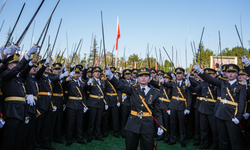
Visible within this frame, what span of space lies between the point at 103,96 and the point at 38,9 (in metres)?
4.22

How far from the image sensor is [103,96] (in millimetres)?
7566

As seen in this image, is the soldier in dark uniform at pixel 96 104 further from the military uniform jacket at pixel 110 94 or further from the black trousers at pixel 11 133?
the black trousers at pixel 11 133

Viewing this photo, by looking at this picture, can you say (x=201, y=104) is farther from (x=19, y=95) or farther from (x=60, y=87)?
(x=19, y=95)

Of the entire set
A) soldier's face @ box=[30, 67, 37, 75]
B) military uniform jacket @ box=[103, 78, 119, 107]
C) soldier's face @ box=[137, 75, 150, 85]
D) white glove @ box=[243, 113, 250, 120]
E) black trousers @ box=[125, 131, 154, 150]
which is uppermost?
soldier's face @ box=[30, 67, 37, 75]

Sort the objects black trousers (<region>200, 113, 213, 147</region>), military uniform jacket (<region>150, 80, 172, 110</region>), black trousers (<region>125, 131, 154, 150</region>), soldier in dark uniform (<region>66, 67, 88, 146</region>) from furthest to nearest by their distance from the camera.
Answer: military uniform jacket (<region>150, 80, 172, 110</region>), soldier in dark uniform (<region>66, 67, 88, 146</region>), black trousers (<region>200, 113, 213, 147</region>), black trousers (<region>125, 131, 154, 150</region>)

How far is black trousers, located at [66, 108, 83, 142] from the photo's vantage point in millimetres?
6734

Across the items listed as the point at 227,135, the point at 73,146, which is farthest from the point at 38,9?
the point at 227,135

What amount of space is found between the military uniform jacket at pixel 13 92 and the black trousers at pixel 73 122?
8.11 feet

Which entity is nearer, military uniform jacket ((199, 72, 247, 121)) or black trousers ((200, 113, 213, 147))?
military uniform jacket ((199, 72, 247, 121))

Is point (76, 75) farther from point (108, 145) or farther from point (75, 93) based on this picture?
point (108, 145)

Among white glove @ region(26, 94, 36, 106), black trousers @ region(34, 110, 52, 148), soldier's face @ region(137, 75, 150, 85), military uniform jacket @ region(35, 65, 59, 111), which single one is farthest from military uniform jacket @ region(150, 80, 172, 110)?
white glove @ region(26, 94, 36, 106)

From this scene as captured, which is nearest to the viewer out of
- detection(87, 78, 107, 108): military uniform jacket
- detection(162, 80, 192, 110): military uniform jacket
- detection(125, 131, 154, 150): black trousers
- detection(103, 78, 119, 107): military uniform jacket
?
detection(125, 131, 154, 150): black trousers

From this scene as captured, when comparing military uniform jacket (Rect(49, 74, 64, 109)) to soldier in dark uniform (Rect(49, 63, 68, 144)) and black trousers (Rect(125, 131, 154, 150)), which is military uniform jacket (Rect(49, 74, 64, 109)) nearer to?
soldier in dark uniform (Rect(49, 63, 68, 144))

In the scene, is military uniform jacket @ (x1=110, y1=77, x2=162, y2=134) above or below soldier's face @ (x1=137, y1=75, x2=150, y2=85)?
below
